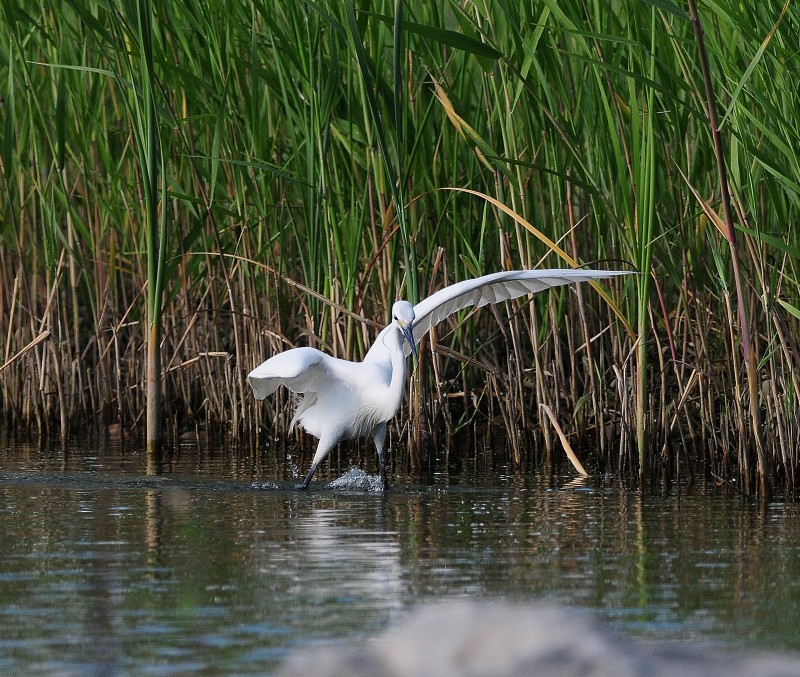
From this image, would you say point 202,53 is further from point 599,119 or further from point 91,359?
point 91,359

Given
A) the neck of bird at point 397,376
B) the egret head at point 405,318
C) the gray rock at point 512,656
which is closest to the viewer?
the gray rock at point 512,656

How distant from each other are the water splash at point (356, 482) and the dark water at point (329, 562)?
5.9 inches

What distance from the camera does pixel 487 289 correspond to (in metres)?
6.71

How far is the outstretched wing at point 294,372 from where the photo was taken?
627 centimetres

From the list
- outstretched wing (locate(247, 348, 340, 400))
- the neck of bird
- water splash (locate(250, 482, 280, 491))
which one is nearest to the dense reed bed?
the neck of bird

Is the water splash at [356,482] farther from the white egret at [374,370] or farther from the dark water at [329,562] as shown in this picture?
the dark water at [329,562]

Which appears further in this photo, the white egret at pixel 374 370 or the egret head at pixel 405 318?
the white egret at pixel 374 370

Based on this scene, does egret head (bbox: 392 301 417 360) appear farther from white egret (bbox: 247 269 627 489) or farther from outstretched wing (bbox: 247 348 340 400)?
outstretched wing (bbox: 247 348 340 400)

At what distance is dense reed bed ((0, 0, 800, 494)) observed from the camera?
580 cm

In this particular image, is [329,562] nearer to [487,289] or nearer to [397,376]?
[397,376]

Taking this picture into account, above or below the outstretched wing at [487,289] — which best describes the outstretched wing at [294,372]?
below

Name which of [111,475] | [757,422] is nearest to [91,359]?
[111,475]

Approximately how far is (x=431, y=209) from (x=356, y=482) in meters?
1.56

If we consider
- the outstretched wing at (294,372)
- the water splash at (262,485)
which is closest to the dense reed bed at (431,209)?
the outstretched wing at (294,372)
